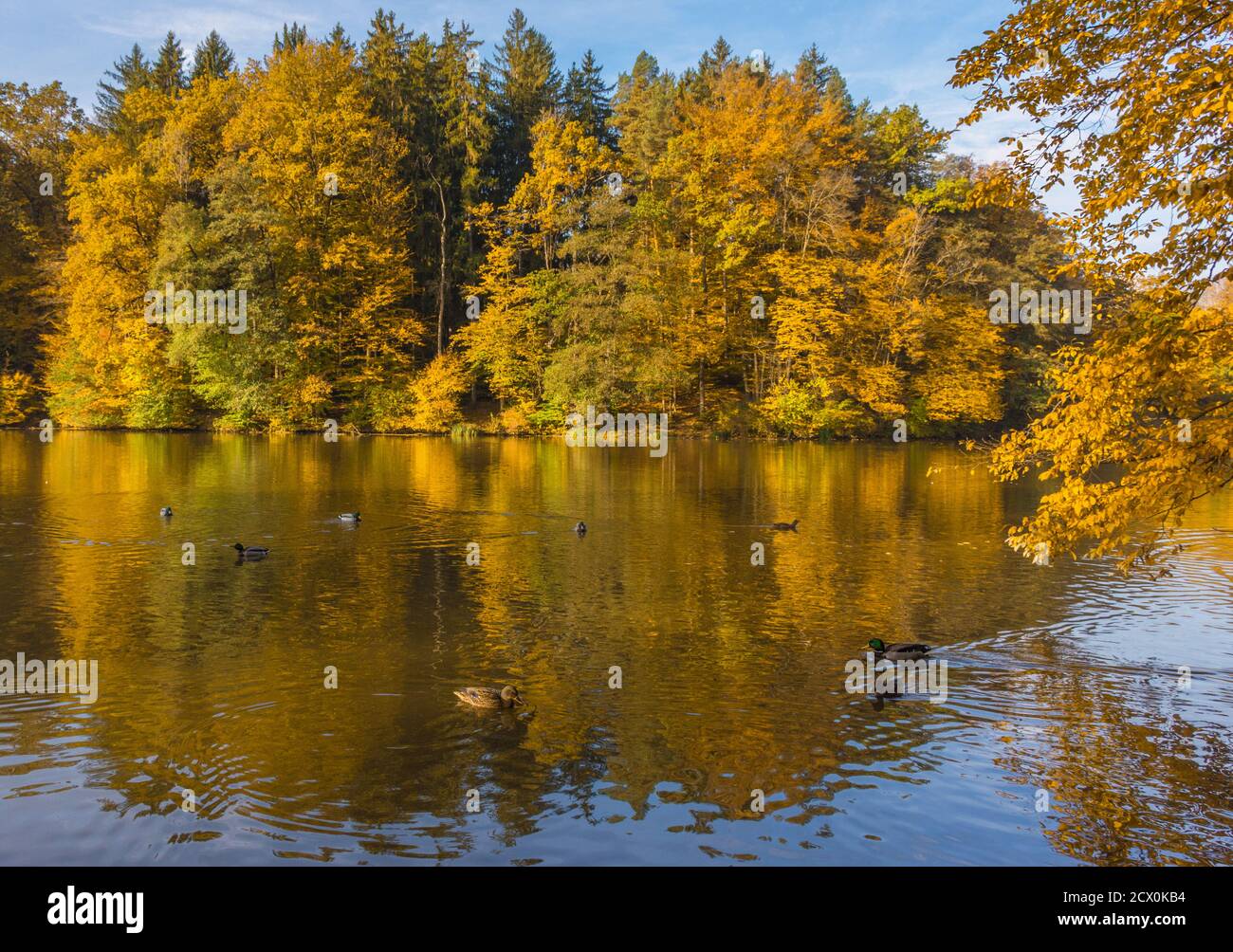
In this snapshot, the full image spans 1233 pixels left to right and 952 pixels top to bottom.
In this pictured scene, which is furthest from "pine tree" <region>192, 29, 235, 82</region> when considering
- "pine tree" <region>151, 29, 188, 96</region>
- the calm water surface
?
the calm water surface

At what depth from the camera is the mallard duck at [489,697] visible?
34.9ft

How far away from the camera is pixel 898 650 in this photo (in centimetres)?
1285

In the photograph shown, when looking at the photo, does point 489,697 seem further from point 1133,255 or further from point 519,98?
point 519,98

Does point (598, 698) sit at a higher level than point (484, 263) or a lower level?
lower

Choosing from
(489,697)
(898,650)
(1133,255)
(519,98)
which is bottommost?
(489,697)

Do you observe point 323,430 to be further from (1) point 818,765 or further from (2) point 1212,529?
(1) point 818,765

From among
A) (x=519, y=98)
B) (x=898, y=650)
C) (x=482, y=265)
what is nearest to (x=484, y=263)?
(x=482, y=265)

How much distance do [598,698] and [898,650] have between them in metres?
4.56

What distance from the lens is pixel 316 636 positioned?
13750 mm

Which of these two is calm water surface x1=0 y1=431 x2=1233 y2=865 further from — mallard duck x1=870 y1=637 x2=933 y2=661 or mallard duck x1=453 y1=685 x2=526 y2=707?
mallard duck x1=870 y1=637 x2=933 y2=661

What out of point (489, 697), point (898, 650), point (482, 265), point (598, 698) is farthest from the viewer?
point (482, 265)

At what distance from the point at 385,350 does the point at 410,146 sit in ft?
53.5

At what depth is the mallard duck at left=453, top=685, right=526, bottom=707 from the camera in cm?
1065

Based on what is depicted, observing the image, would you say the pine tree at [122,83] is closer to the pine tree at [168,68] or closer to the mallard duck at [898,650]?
the pine tree at [168,68]
